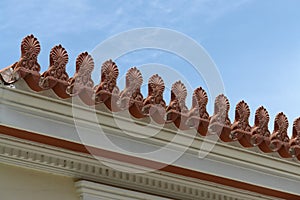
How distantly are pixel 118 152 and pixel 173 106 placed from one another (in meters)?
0.76

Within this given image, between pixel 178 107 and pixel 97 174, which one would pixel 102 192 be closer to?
pixel 97 174

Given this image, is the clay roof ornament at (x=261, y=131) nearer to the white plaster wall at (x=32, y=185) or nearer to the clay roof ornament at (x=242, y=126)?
the clay roof ornament at (x=242, y=126)

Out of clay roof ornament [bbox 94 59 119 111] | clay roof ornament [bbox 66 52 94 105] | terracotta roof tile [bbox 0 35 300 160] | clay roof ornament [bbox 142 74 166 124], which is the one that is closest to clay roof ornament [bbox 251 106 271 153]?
terracotta roof tile [bbox 0 35 300 160]

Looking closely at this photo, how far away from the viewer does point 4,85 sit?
226 inches

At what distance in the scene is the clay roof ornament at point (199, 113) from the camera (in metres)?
6.70

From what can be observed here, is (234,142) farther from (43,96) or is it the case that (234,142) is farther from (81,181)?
(43,96)

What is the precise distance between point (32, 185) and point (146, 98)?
131 centimetres

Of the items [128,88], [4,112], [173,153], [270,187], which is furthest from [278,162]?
[4,112]

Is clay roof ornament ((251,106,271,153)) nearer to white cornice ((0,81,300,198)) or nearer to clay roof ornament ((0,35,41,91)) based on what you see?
white cornice ((0,81,300,198))

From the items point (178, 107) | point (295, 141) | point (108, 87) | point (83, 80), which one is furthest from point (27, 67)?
point (295, 141)

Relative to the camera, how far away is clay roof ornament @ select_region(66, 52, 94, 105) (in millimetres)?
6070

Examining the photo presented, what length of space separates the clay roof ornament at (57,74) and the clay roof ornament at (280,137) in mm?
2463

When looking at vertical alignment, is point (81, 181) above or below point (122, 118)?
below

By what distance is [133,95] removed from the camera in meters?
6.40
